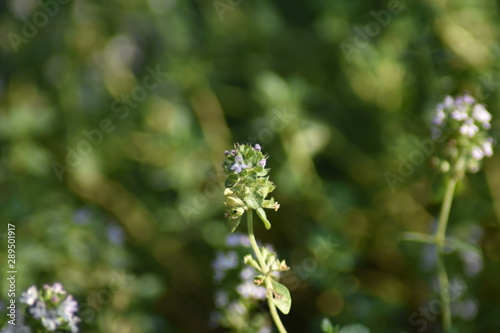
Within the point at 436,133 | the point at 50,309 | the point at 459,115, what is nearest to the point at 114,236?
the point at 50,309

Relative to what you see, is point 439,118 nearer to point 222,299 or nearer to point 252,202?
point 252,202

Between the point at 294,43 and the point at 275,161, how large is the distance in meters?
0.88

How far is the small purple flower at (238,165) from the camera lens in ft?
6.28

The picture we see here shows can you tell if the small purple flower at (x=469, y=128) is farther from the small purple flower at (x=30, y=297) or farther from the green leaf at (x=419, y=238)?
the small purple flower at (x=30, y=297)

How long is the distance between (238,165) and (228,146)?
83.1 inches

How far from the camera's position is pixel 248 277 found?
2.31 metres

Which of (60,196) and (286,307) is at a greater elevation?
(286,307)

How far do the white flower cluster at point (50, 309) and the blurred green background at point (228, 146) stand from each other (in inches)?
28.0

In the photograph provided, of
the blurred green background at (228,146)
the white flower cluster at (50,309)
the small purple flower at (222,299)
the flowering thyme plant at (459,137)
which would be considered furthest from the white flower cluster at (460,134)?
the white flower cluster at (50,309)

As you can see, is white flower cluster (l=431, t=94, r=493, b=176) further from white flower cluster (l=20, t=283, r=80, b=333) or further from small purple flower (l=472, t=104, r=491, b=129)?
white flower cluster (l=20, t=283, r=80, b=333)

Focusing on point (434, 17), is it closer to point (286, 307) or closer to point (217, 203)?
point (217, 203)

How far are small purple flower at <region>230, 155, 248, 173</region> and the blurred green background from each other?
4.12ft

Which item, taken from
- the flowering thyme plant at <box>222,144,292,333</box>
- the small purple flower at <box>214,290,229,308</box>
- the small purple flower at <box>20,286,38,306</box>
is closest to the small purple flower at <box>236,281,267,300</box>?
the small purple flower at <box>214,290,229,308</box>

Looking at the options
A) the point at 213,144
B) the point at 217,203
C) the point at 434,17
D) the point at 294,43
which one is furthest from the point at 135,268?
the point at 434,17
